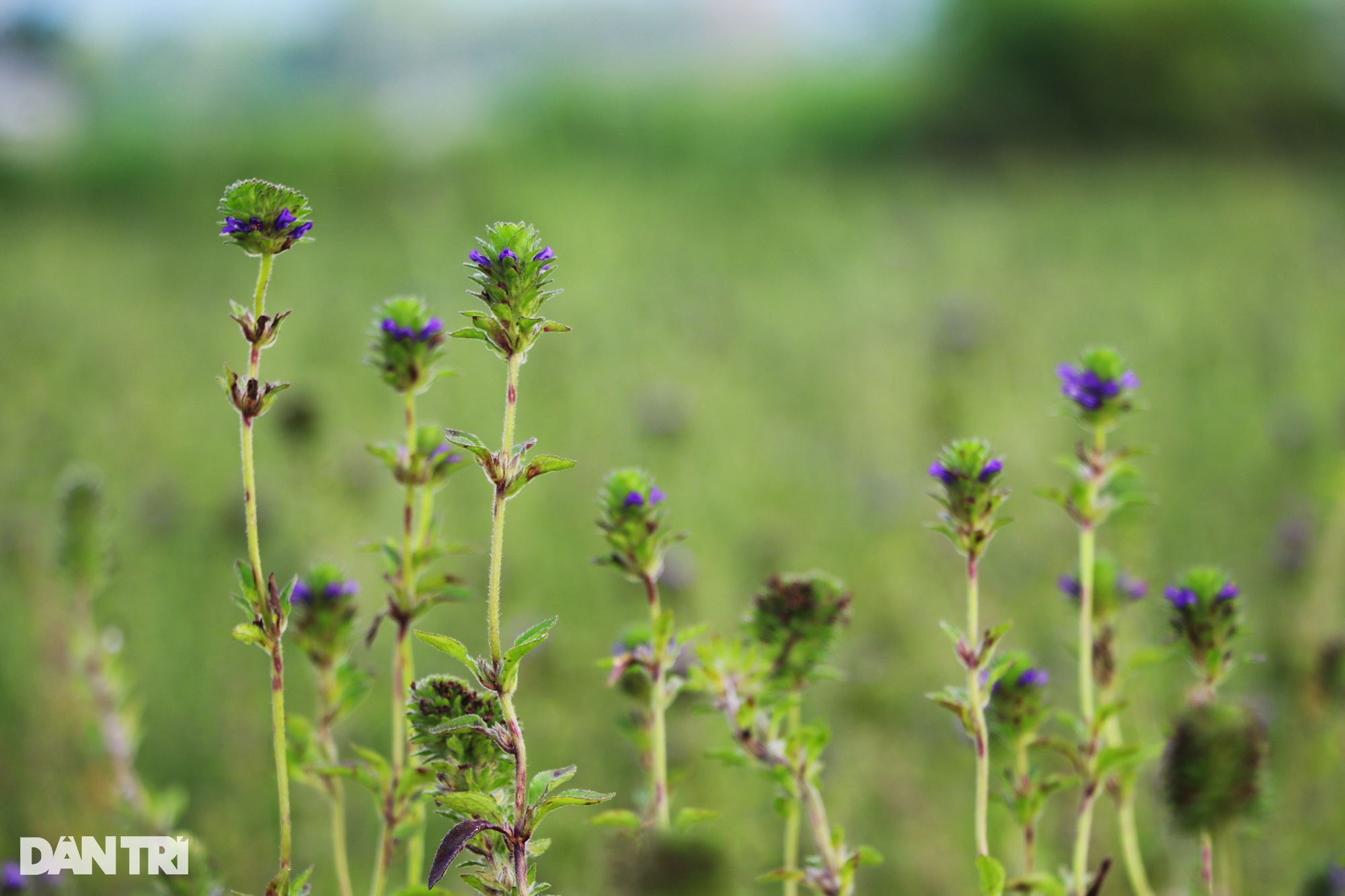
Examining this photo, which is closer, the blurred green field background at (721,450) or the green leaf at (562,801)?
the green leaf at (562,801)

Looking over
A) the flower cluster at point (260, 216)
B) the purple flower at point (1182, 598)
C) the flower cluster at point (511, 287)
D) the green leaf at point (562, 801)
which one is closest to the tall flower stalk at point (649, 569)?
the green leaf at point (562, 801)

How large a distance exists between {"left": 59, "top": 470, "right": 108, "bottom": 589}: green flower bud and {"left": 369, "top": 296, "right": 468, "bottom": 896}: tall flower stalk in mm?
660

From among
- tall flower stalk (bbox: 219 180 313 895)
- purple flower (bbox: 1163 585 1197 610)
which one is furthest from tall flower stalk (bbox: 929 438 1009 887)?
tall flower stalk (bbox: 219 180 313 895)

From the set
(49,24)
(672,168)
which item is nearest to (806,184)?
(672,168)

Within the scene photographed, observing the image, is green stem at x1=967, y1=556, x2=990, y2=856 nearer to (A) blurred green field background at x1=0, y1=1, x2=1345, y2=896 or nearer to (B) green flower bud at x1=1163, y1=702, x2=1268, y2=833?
(B) green flower bud at x1=1163, y1=702, x2=1268, y2=833

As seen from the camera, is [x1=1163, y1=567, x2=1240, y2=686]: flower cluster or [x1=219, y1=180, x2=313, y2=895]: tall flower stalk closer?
[x1=219, y1=180, x2=313, y2=895]: tall flower stalk

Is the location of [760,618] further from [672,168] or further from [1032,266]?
[672,168]

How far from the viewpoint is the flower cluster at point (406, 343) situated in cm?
111

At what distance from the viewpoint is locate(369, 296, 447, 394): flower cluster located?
3.65 ft

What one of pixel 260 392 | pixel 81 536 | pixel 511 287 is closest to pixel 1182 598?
pixel 511 287

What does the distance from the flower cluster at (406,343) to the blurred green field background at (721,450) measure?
A: 24.9 inches

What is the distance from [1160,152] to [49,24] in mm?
10006

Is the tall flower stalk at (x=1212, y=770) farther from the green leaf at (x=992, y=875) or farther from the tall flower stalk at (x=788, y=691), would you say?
the tall flower stalk at (x=788, y=691)

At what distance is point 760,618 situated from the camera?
122cm
